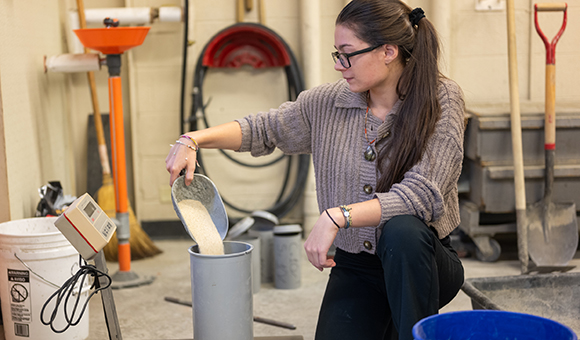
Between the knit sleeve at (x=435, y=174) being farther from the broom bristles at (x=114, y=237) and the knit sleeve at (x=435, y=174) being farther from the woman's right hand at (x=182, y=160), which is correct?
the broom bristles at (x=114, y=237)

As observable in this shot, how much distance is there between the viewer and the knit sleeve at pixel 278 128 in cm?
169

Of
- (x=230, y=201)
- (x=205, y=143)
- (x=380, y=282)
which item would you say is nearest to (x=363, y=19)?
(x=205, y=143)

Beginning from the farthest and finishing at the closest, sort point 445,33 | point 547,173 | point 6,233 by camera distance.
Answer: point 445,33
point 547,173
point 6,233

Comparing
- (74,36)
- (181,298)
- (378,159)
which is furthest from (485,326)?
(74,36)

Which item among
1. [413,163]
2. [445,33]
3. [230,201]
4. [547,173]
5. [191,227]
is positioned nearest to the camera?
[413,163]

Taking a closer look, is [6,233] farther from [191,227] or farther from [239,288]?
[239,288]

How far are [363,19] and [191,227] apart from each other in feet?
2.36

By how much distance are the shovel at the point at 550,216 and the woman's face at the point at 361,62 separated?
66.9 inches

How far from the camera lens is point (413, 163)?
1.46 meters

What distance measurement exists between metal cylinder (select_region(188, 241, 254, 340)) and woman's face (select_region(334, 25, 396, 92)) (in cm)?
54

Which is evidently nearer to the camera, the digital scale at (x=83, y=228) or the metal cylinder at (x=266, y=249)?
the digital scale at (x=83, y=228)

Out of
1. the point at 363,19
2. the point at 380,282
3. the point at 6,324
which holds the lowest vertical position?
the point at 6,324

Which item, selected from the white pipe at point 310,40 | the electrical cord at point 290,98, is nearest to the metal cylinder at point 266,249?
the electrical cord at point 290,98

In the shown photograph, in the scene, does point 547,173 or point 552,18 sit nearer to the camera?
point 547,173
